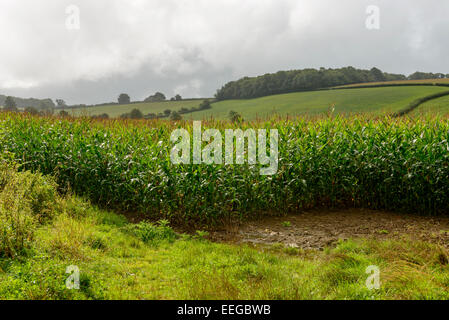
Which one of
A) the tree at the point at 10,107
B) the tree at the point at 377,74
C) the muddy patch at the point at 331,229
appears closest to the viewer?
the muddy patch at the point at 331,229

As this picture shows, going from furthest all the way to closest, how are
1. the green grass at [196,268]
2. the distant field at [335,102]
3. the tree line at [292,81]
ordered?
the tree line at [292,81]
the distant field at [335,102]
the green grass at [196,268]

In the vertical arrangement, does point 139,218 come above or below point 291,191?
below

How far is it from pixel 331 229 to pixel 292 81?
50872 millimetres

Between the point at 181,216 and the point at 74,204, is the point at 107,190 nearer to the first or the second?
the point at 74,204

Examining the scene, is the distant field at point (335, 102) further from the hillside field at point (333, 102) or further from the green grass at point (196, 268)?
the green grass at point (196, 268)

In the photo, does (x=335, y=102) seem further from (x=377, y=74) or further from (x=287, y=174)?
(x=287, y=174)

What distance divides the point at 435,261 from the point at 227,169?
4.68 m

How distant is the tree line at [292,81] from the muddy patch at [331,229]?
47.3 meters

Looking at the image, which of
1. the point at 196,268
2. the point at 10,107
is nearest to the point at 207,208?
the point at 196,268

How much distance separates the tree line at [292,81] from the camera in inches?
2152

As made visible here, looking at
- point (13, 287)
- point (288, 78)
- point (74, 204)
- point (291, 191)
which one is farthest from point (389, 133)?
point (288, 78)

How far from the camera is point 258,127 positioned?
1034cm

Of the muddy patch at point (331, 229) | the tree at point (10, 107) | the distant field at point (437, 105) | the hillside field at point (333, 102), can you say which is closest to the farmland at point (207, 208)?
the muddy patch at point (331, 229)

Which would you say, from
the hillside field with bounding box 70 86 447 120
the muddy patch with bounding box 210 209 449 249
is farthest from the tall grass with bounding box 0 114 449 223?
the hillside field with bounding box 70 86 447 120
